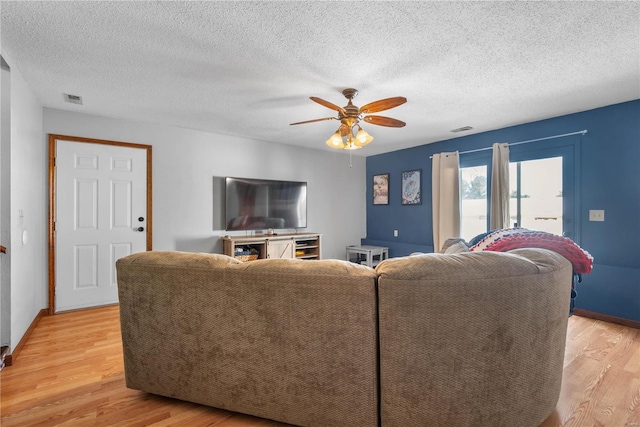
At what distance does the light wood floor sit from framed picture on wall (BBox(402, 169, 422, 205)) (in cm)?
286

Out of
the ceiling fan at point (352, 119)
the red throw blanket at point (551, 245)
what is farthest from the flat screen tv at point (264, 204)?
the red throw blanket at point (551, 245)

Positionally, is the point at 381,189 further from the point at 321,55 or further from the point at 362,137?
the point at 321,55

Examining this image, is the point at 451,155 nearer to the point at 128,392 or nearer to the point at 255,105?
the point at 255,105

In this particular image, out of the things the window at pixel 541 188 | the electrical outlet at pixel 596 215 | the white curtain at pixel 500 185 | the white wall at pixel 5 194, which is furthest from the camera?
the white curtain at pixel 500 185

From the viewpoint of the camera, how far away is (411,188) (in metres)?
5.38

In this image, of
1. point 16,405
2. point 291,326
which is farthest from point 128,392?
point 291,326

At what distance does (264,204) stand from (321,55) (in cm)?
285

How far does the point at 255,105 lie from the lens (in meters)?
3.26

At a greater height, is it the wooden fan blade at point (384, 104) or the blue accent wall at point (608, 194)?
the wooden fan blade at point (384, 104)

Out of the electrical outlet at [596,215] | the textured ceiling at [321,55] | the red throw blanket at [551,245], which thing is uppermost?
the textured ceiling at [321,55]

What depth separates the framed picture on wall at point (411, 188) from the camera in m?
5.27

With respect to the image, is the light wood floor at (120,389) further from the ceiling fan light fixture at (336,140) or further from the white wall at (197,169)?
the ceiling fan light fixture at (336,140)

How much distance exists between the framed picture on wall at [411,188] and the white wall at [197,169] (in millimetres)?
1273

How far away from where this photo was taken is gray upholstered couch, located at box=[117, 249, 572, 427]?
1332mm
